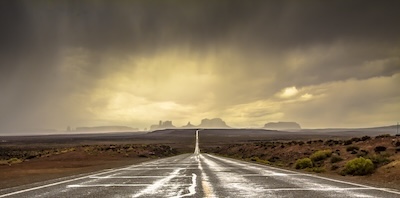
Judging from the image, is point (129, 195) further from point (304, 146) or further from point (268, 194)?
point (304, 146)

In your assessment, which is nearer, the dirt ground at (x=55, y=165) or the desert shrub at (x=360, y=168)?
the dirt ground at (x=55, y=165)

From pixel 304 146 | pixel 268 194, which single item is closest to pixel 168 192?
pixel 268 194

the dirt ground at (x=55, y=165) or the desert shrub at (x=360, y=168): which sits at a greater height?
the desert shrub at (x=360, y=168)

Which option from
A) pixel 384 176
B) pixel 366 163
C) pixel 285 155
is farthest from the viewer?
pixel 285 155

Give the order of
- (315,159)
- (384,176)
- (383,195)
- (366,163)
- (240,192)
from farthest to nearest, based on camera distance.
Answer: (315,159), (366,163), (384,176), (240,192), (383,195)

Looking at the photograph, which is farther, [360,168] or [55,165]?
[55,165]

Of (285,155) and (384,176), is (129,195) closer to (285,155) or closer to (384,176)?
(384,176)

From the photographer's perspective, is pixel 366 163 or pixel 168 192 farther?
pixel 366 163

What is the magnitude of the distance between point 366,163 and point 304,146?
32230 millimetres

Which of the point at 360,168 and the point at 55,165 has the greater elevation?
the point at 360,168

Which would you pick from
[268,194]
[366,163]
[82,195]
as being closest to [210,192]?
[268,194]

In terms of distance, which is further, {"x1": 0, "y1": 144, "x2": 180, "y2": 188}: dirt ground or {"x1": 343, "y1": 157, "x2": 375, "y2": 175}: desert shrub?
{"x1": 343, "y1": 157, "x2": 375, "y2": 175}: desert shrub

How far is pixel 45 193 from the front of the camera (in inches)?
534

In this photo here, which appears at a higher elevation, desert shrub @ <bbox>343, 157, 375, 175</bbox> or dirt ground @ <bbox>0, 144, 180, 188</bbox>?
desert shrub @ <bbox>343, 157, 375, 175</bbox>
